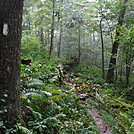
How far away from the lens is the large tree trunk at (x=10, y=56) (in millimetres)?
2164

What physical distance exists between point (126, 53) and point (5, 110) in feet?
21.3

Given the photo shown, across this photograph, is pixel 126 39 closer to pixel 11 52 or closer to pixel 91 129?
pixel 91 129

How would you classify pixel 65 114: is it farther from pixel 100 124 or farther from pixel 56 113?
pixel 100 124

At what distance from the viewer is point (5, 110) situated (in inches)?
90.5

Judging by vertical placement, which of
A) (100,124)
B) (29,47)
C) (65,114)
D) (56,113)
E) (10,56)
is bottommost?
(100,124)

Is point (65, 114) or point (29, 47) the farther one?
point (29, 47)

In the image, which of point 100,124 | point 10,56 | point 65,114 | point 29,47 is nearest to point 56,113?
point 65,114

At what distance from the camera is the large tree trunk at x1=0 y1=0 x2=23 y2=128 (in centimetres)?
216

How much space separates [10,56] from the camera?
7.41 ft

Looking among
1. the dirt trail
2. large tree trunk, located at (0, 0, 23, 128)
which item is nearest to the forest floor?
the dirt trail

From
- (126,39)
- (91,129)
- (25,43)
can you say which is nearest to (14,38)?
(91,129)

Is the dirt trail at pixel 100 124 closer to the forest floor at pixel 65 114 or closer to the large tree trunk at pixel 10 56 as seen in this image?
the forest floor at pixel 65 114

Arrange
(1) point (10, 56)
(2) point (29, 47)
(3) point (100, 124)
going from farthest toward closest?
(2) point (29, 47) < (3) point (100, 124) < (1) point (10, 56)

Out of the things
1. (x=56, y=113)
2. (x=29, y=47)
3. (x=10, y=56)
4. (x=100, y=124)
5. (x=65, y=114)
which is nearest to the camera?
(x=10, y=56)
